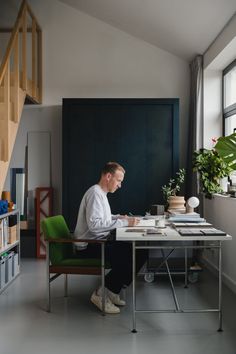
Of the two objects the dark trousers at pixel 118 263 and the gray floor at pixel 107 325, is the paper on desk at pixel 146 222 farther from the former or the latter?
the gray floor at pixel 107 325

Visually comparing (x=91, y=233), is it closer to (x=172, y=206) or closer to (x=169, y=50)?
(x=172, y=206)

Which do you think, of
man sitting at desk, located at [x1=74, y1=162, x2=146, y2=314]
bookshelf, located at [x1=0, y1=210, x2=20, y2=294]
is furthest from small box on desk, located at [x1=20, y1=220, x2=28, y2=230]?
man sitting at desk, located at [x1=74, y1=162, x2=146, y2=314]

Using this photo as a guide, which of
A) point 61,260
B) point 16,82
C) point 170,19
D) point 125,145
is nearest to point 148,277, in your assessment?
point 61,260

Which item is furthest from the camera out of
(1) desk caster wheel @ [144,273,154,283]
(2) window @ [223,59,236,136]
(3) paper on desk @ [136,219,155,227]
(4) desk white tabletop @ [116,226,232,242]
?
(2) window @ [223,59,236,136]

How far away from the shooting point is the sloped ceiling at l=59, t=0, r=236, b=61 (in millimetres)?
4762

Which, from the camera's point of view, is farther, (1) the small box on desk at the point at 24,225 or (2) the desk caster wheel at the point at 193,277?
(1) the small box on desk at the point at 24,225

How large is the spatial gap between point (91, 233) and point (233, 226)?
1548 millimetres

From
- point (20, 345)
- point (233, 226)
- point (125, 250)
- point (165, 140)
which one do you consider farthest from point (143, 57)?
point (20, 345)

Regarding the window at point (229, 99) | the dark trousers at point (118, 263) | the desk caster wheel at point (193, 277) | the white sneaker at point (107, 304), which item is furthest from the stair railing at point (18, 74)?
the window at point (229, 99)

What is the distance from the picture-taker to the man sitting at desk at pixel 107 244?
381 cm

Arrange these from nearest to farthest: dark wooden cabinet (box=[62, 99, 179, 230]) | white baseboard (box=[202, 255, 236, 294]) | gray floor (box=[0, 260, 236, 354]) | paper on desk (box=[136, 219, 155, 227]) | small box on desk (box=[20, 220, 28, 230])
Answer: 1. gray floor (box=[0, 260, 236, 354])
2. paper on desk (box=[136, 219, 155, 227])
3. white baseboard (box=[202, 255, 236, 294])
4. dark wooden cabinet (box=[62, 99, 179, 230])
5. small box on desk (box=[20, 220, 28, 230])

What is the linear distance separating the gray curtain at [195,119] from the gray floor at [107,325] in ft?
6.19

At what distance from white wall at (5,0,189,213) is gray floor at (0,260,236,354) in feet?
8.84

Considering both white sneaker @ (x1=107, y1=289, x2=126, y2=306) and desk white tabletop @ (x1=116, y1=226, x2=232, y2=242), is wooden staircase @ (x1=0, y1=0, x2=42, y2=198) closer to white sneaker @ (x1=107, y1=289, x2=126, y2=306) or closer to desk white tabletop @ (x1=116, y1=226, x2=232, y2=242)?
white sneaker @ (x1=107, y1=289, x2=126, y2=306)
